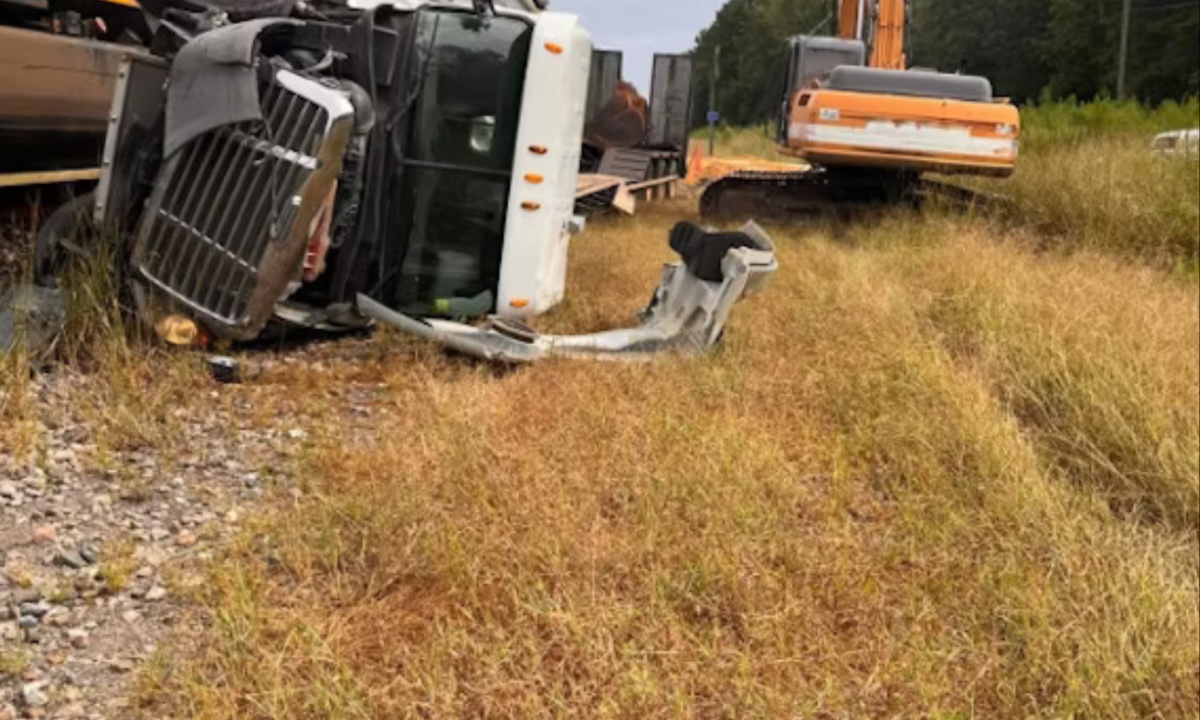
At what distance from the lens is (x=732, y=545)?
2.88m

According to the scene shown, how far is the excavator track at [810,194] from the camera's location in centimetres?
1105

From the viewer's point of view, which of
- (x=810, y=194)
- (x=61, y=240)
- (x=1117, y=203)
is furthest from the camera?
(x=810, y=194)

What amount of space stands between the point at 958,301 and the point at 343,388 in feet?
11.5

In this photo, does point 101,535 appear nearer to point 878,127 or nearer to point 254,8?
point 254,8

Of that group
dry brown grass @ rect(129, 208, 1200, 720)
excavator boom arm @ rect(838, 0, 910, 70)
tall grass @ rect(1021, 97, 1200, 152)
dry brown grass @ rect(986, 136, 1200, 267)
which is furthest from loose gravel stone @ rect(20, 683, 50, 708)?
tall grass @ rect(1021, 97, 1200, 152)

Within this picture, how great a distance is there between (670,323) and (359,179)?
1.66 m

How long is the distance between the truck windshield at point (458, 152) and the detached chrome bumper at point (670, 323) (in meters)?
0.25

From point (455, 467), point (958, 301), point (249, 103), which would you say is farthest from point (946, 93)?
point (455, 467)

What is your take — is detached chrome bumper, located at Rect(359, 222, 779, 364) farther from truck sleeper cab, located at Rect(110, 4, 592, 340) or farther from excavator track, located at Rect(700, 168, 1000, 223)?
excavator track, located at Rect(700, 168, 1000, 223)

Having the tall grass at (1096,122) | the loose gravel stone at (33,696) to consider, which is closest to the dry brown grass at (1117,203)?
the tall grass at (1096,122)

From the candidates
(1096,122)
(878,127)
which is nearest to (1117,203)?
(878,127)

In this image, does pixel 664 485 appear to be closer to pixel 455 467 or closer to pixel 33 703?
pixel 455 467

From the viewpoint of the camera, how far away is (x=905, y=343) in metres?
5.16

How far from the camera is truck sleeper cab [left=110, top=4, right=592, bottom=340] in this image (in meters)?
4.34
